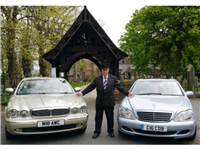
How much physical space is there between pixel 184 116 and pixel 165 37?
801 inches

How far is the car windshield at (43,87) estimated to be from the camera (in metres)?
6.04

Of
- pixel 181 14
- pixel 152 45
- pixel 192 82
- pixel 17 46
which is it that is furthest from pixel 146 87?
pixel 152 45

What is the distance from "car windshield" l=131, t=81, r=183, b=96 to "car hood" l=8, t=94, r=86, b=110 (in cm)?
195

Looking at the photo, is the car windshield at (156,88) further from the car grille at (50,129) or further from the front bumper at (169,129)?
the car grille at (50,129)

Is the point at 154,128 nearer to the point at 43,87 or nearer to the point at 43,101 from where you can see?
the point at 43,101

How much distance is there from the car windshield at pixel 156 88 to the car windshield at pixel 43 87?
83.2 inches

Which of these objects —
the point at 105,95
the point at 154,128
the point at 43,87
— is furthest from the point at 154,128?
the point at 43,87

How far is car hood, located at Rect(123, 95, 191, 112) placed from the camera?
4.78 metres

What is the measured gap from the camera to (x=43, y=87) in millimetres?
6254

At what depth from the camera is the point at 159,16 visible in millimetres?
23750

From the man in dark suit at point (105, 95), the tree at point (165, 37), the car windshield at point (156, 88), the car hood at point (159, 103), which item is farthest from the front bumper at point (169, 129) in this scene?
the tree at point (165, 37)

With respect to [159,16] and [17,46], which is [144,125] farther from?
[159,16]

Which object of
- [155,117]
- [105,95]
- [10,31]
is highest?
[10,31]

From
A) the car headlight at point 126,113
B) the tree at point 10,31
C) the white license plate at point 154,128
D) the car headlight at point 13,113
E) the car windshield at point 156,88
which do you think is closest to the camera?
the white license plate at point 154,128
